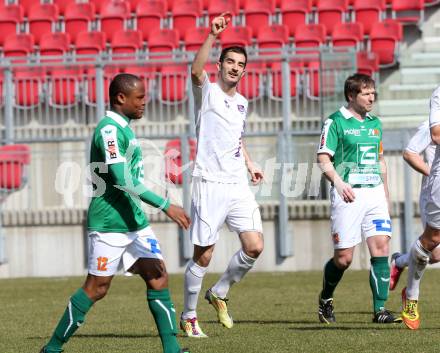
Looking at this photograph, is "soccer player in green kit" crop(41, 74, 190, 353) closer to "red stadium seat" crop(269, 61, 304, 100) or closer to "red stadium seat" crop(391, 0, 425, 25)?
"red stadium seat" crop(269, 61, 304, 100)

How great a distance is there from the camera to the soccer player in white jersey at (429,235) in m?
8.54

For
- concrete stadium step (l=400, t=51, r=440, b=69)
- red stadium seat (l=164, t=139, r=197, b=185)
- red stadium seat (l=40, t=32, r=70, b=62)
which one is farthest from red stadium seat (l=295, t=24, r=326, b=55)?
red stadium seat (l=164, t=139, r=197, b=185)

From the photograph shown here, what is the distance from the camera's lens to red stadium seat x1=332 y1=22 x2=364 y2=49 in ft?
68.2

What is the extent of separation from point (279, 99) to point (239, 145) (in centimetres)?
831

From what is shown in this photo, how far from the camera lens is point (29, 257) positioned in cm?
1700

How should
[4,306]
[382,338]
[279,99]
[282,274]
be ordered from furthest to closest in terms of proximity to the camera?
1. [279,99]
2. [282,274]
3. [4,306]
4. [382,338]

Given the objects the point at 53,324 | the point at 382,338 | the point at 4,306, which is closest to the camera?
the point at 382,338

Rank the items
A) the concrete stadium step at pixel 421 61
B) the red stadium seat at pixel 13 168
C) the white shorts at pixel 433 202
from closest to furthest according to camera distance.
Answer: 1. the white shorts at pixel 433 202
2. the red stadium seat at pixel 13 168
3. the concrete stadium step at pixel 421 61

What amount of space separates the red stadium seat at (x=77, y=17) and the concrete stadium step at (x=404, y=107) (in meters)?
5.58

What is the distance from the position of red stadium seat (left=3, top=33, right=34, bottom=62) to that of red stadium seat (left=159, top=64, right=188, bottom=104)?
158 inches

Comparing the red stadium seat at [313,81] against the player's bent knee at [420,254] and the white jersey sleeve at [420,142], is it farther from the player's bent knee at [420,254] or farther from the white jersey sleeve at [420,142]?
the player's bent knee at [420,254]

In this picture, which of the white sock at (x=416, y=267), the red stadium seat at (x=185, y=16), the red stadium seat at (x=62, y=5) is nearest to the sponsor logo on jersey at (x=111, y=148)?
the white sock at (x=416, y=267)

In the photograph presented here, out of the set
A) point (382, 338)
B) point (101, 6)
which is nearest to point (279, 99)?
point (101, 6)

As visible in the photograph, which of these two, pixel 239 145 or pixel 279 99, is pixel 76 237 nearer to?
pixel 279 99
